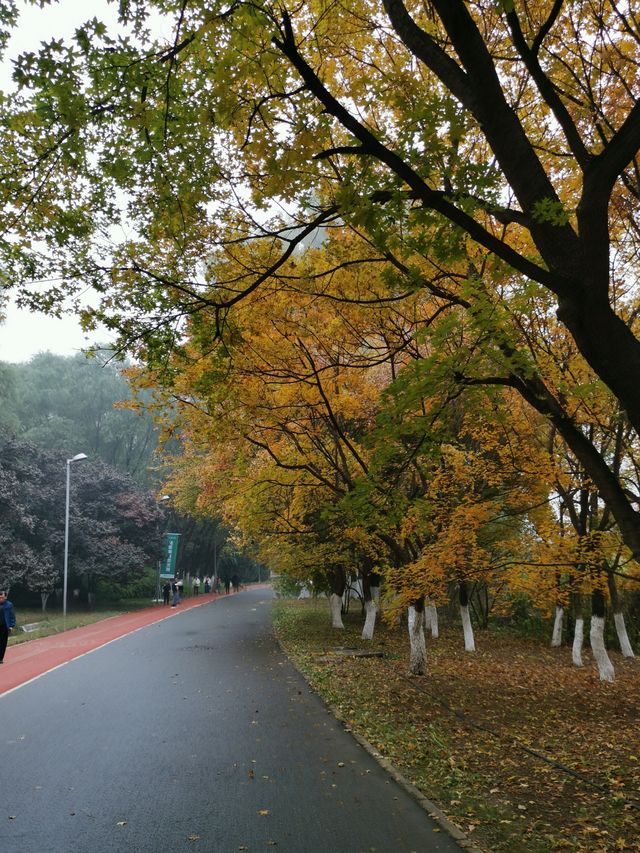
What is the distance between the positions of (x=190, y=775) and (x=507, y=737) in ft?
13.7

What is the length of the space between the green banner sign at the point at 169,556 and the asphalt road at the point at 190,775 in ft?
75.0

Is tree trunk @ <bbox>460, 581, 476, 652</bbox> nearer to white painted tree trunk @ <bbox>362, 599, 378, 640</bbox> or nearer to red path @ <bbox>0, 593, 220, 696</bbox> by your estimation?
white painted tree trunk @ <bbox>362, 599, 378, 640</bbox>

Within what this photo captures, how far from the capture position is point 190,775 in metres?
6.12

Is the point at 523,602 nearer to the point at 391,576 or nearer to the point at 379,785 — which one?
the point at 391,576

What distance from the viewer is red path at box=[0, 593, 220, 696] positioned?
505 inches

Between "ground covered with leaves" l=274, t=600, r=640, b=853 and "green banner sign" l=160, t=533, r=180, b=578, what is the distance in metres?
19.5

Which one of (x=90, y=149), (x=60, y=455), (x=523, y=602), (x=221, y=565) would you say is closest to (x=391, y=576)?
(x=90, y=149)

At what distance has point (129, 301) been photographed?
5723mm

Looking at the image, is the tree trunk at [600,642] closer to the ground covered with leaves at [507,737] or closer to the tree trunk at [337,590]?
the ground covered with leaves at [507,737]

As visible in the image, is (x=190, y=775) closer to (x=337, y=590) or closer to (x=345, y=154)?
(x=345, y=154)

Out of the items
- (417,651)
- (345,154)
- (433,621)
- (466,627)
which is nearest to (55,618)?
(433,621)

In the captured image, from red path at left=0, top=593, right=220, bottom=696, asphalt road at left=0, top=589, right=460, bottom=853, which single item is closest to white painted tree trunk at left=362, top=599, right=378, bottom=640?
asphalt road at left=0, top=589, right=460, bottom=853

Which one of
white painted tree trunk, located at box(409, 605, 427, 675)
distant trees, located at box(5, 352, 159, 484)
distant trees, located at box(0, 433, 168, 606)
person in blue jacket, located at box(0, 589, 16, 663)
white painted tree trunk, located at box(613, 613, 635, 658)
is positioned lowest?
A: white painted tree trunk, located at box(613, 613, 635, 658)

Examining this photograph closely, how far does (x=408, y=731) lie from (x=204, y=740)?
2.67 metres
